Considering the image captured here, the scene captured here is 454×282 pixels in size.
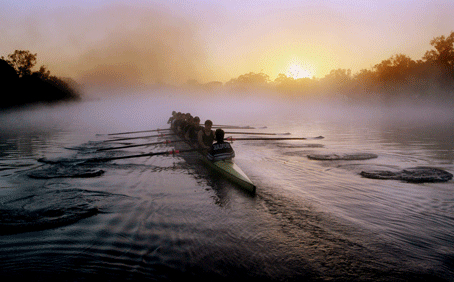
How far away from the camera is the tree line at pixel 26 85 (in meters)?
63.9

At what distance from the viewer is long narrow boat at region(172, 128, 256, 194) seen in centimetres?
806

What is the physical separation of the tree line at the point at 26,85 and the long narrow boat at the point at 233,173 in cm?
6850

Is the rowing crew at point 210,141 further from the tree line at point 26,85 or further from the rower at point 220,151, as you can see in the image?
the tree line at point 26,85

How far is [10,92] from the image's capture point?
6525cm

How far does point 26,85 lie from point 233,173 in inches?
3110

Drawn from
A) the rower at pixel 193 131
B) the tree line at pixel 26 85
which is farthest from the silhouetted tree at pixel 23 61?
the rower at pixel 193 131

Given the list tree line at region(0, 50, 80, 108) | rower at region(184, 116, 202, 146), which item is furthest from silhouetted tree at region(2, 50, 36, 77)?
rower at region(184, 116, 202, 146)

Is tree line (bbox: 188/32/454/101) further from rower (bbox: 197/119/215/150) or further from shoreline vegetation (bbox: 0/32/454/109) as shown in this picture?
rower (bbox: 197/119/215/150)

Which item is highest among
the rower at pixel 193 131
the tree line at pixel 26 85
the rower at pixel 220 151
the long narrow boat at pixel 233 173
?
the tree line at pixel 26 85

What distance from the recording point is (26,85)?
2844 inches

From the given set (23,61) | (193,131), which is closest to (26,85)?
(23,61)

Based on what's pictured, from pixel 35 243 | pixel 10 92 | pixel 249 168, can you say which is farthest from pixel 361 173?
pixel 10 92

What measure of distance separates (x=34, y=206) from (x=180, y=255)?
400cm

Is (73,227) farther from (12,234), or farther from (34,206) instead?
(34,206)
